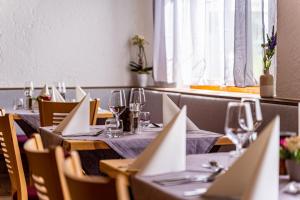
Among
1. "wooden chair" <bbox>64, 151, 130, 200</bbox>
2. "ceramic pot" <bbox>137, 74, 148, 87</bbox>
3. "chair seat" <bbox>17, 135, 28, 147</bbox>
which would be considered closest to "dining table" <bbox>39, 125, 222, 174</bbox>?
"wooden chair" <bbox>64, 151, 130, 200</bbox>

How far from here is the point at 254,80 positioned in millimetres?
4863

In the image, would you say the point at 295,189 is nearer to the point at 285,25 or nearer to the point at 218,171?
the point at 218,171

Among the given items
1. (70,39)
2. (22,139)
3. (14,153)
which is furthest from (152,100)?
(14,153)

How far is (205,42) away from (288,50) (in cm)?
181

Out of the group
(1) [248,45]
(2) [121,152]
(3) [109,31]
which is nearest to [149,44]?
(3) [109,31]

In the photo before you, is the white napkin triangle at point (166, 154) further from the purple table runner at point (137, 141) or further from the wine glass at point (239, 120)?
the purple table runner at point (137, 141)

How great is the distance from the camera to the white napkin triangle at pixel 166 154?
2080mm

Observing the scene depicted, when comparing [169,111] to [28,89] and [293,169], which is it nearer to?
[293,169]

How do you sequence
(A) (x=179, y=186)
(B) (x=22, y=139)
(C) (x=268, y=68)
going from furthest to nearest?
(B) (x=22, y=139) < (C) (x=268, y=68) < (A) (x=179, y=186)

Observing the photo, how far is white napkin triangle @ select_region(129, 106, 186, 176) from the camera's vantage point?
81.9 inches

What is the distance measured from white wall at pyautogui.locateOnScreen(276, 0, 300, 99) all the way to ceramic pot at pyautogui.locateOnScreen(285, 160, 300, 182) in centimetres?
216

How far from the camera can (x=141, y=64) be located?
23.3 ft

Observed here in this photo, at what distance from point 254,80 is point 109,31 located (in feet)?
8.67

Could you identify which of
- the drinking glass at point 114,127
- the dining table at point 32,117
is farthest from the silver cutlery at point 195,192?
the dining table at point 32,117
